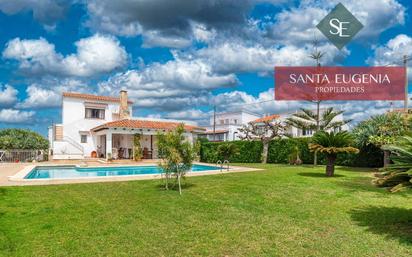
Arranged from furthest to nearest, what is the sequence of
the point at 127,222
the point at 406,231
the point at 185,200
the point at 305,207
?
Answer: the point at 185,200
the point at 305,207
the point at 127,222
the point at 406,231

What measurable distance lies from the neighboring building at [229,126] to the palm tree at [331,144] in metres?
35.4

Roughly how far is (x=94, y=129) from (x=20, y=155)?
668cm

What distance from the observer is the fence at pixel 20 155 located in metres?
27.8

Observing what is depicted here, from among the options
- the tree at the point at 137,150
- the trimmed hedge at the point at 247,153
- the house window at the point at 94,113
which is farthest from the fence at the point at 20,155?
the trimmed hedge at the point at 247,153

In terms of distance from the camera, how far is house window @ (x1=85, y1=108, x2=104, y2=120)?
35250mm

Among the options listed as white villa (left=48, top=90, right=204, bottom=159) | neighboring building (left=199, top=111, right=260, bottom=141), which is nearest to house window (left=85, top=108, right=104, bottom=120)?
white villa (left=48, top=90, right=204, bottom=159)

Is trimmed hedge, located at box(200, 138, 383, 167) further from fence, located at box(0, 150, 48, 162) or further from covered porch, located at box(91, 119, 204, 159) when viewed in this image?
fence, located at box(0, 150, 48, 162)

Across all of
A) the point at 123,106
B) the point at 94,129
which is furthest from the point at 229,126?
the point at 94,129

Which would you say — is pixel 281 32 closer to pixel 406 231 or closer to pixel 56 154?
pixel 406 231

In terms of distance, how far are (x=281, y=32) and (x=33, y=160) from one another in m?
22.7

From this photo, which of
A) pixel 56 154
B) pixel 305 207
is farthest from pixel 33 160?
pixel 305 207

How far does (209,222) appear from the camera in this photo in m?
6.38

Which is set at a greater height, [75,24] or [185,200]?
[75,24]

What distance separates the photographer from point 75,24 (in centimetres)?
2170
